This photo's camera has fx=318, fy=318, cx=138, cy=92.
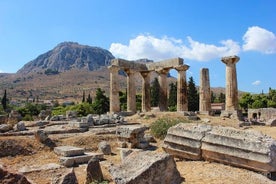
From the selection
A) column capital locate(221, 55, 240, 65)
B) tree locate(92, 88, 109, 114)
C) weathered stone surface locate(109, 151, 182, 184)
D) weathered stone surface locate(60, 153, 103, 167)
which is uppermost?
column capital locate(221, 55, 240, 65)

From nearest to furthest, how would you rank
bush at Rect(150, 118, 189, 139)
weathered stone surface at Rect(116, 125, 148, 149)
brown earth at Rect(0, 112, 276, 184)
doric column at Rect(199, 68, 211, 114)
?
brown earth at Rect(0, 112, 276, 184) < weathered stone surface at Rect(116, 125, 148, 149) < bush at Rect(150, 118, 189, 139) < doric column at Rect(199, 68, 211, 114)

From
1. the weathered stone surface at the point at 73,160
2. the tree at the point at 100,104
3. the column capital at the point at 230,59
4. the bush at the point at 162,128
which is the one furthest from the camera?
the tree at the point at 100,104

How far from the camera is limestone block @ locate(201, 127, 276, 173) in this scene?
24.5ft

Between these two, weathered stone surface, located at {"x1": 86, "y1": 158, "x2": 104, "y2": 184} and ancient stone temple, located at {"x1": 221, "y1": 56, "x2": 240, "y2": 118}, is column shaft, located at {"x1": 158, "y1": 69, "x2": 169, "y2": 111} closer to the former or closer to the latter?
ancient stone temple, located at {"x1": 221, "y1": 56, "x2": 240, "y2": 118}

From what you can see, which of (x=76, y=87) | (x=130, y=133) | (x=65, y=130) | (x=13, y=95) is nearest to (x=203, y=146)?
(x=130, y=133)

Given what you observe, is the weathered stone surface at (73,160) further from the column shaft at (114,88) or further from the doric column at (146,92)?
the doric column at (146,92)

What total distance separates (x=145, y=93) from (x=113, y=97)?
15.4ft

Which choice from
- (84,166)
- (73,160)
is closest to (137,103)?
(73,160)

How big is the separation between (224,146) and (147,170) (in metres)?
2.65

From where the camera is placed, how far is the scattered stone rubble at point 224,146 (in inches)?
296

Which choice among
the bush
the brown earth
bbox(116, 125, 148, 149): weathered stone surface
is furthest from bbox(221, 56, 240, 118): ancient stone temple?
bbox(116, 125, 148, 149): weathered stone surface

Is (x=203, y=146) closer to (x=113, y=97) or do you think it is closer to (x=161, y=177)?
(x=161, y=177)

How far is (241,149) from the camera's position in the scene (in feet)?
26.1

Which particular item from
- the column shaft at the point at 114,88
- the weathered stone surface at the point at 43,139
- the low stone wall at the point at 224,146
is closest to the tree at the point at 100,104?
the column shaft at the point at 114,88
